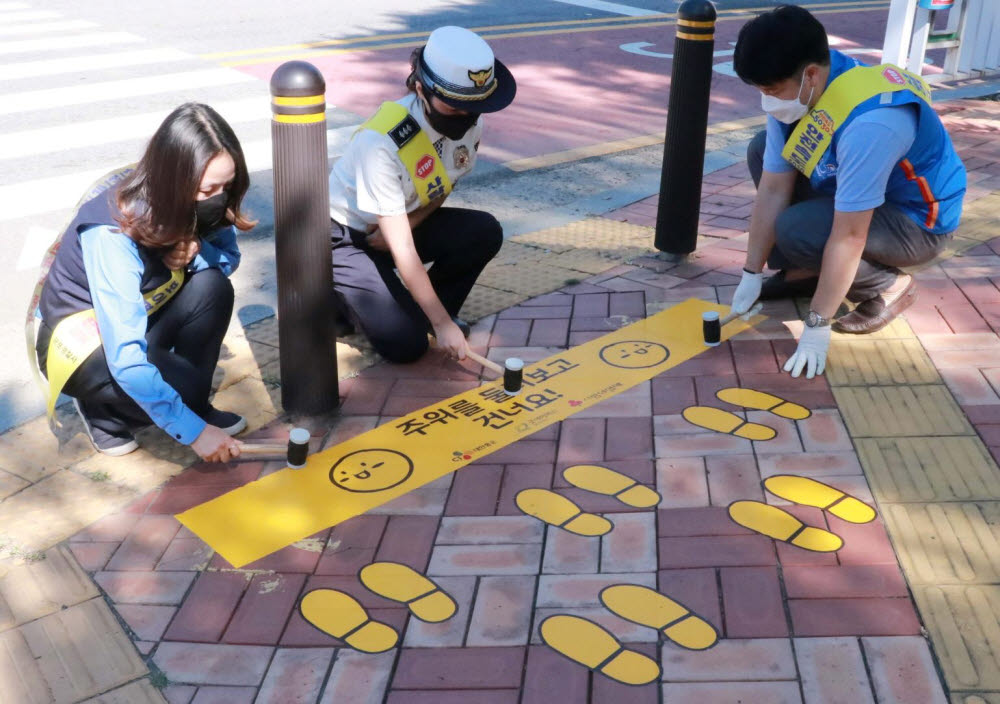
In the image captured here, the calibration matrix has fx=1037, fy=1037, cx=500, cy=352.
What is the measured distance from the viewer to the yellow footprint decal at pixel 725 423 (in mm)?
3016

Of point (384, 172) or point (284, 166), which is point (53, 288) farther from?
point (384, 172)

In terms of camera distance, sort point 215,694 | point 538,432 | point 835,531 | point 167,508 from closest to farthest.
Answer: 1. point 215,694
2. point 835,531
3. point 167,508
4. point 538,432

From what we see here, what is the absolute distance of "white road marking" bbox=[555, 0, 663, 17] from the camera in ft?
38.4

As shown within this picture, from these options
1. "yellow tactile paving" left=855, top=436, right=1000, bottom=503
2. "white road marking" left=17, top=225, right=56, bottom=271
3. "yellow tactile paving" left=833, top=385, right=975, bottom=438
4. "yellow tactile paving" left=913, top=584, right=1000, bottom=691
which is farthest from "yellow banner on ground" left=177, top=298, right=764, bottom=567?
"white road marking" left=17, top=225, right=56, bottom=271

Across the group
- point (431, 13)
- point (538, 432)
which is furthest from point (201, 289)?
point (431, 13)

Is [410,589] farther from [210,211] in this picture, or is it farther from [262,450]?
[210,211]

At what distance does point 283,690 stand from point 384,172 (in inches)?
67.0

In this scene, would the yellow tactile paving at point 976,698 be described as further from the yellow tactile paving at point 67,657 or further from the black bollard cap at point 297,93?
the black bollard cap at point 297,93

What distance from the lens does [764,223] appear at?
12.3 ft

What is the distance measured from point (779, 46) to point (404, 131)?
46.2 inches

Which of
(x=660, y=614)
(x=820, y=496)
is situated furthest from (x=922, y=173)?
(x=660, y=614)

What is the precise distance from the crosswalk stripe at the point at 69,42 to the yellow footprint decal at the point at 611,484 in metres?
7.43

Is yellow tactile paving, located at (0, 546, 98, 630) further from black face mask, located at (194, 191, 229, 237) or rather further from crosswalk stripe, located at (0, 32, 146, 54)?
crosswalk stripe, located at (0, 32, 146, 54)

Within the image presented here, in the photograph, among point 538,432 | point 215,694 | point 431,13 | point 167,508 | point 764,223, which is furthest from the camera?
point 431,13
